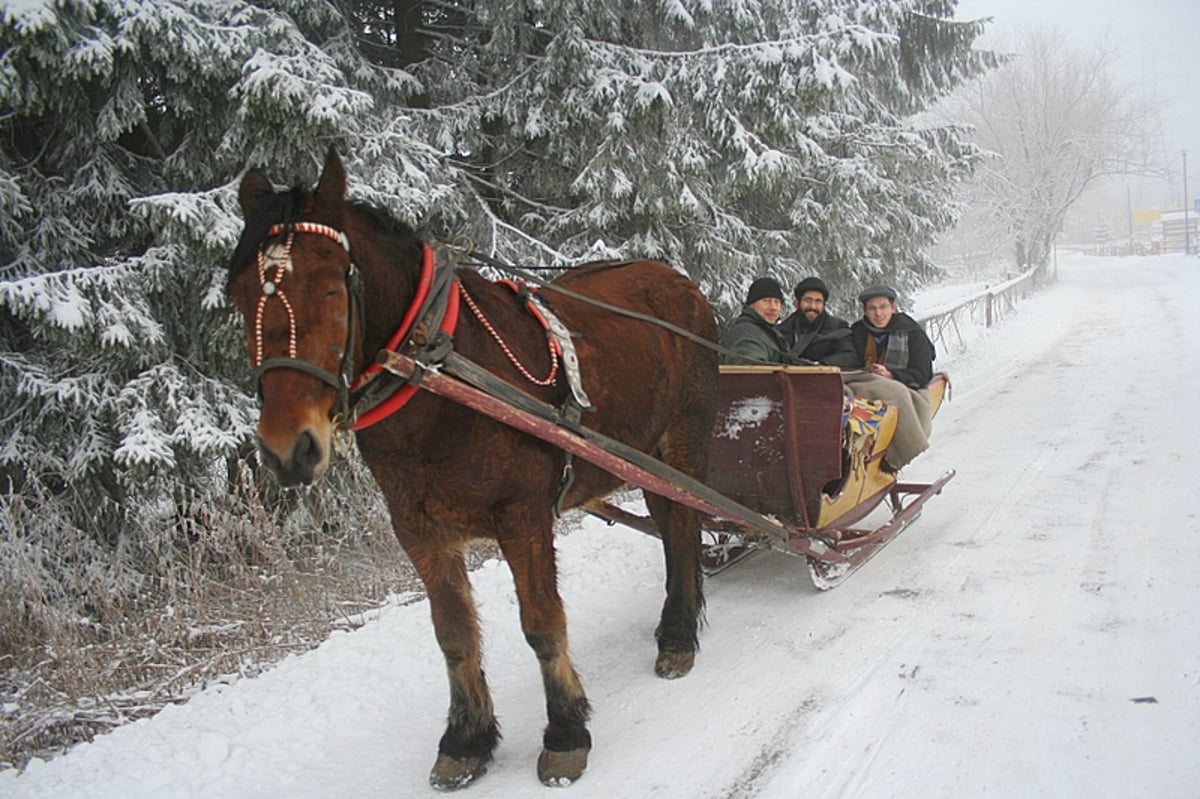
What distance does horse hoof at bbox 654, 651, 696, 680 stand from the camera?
142 inches

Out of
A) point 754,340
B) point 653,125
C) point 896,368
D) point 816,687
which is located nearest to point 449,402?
point 816,687

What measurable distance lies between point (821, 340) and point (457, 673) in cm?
396

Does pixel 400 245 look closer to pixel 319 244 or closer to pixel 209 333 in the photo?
pixel 319 244

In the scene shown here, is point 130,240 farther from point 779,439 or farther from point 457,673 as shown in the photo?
point 779,439

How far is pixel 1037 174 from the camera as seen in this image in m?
36.1

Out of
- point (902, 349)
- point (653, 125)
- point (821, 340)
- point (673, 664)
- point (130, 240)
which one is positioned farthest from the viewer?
point (653, 125)

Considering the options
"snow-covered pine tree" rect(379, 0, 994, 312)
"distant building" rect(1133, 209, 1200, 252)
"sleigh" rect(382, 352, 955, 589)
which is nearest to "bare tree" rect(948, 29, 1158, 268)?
"distant building" rect(1133, 209, 1200, 252)

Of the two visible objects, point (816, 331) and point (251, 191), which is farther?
point (816, 331)

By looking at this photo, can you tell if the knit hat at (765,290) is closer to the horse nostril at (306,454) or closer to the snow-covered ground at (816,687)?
the snow-covered ground at (816,687)

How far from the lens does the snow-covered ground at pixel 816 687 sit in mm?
2760

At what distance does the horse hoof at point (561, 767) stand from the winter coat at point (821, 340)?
350 centimetres

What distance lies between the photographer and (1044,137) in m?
36.3

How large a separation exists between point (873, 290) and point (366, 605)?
408cm

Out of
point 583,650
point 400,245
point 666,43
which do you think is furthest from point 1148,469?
point 400,245
